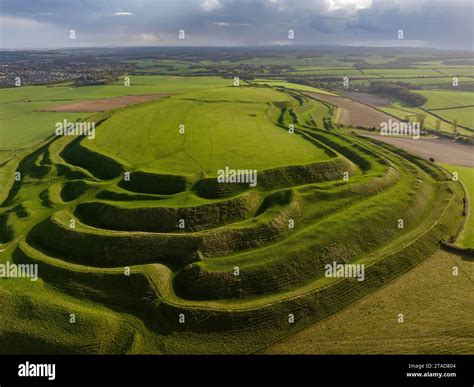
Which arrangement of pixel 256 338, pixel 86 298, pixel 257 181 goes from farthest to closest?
1. pixel 257 181
2. pixel 86 298
3. pixel 256 338

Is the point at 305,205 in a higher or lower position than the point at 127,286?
higher

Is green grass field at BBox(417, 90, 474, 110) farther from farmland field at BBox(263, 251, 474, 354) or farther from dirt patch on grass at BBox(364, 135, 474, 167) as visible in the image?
farmland field at BBox(263, 251, 474, 354)

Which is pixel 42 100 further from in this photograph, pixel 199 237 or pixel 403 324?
pixel 403 324

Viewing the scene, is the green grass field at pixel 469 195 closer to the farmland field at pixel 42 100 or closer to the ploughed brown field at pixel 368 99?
the ploughed brown field at pixel 368 99

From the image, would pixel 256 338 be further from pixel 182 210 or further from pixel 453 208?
pixel 453 208

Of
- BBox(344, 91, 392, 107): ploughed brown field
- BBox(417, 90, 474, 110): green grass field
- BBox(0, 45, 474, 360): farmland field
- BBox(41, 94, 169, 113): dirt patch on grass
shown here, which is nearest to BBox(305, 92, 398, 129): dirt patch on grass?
BBox(344, 91, 392, 107): ploughed brown field

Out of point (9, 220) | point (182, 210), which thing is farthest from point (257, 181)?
point (9, 220)
